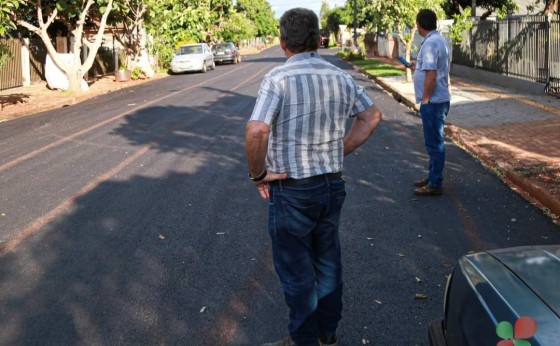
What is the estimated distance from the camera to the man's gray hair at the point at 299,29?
324cm

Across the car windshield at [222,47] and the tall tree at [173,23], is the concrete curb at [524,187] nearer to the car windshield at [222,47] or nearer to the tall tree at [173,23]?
the tall tree at [173,23]

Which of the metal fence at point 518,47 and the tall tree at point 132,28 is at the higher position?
the tall tree at point 132,28

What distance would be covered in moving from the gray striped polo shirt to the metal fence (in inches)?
550

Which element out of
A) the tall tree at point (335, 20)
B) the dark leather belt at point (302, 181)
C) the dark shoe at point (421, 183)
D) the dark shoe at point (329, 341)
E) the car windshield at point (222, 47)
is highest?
the tall tree at point (335, 20)

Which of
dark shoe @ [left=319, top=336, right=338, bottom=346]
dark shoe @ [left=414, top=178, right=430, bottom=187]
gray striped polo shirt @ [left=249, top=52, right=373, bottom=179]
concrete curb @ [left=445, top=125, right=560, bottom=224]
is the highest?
gray striped polo shirt @ [left=249, top=52, right=373, bottom=179]

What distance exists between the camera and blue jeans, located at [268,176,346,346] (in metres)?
3.36

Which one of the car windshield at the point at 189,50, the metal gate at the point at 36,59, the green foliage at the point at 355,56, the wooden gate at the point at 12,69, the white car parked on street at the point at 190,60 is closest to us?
the wooden gate at the point at 12,69

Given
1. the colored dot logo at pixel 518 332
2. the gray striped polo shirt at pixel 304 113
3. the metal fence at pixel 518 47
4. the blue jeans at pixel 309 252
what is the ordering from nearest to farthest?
the colored dot logo at pixel 518 332, the gray striped polo shirt at pixel 304 113, the blue jeans at pixel 309 252, the metal fence at pixel 518 47

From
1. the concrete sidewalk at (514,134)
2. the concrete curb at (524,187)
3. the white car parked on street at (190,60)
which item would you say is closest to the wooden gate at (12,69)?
the white car parked on street at (190,60)

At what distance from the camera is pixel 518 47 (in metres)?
18.6

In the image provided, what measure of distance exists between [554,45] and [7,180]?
42.7ft

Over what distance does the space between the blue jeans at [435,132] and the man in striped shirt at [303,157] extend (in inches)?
142

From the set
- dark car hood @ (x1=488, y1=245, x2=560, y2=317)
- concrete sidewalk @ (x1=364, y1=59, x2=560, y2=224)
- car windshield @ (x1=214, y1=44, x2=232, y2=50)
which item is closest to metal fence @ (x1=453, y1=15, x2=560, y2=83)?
concrete sidewalk @ (x1=364, y1=59, x2=560, y2=224)

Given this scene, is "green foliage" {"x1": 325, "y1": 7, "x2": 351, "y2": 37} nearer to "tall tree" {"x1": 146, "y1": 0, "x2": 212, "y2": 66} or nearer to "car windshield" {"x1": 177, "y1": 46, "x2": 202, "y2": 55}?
"tall tree" {"x1": 146, "y1": 0, "x2": 212, "y2": 66}
